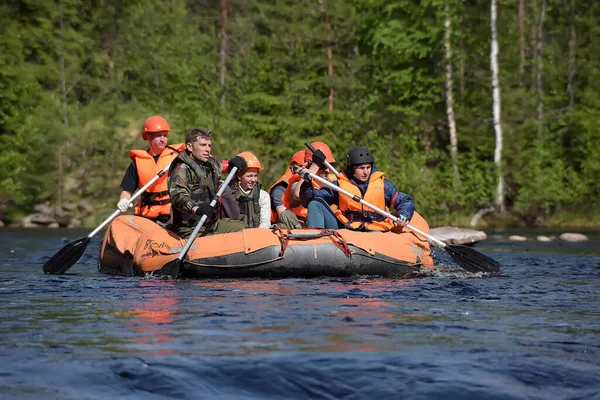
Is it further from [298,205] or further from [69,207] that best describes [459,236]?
[69,207]

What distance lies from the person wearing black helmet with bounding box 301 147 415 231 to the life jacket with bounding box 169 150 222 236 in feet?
3.61

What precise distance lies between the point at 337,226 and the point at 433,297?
2726mm

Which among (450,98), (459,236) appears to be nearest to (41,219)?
(450,98)

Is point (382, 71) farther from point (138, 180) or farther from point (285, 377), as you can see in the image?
point (285, 377)

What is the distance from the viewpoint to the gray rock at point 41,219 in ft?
93.2

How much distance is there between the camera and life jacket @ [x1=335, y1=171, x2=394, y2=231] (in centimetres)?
1151

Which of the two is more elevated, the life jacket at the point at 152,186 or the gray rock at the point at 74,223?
the life jacket at the point at 152,186

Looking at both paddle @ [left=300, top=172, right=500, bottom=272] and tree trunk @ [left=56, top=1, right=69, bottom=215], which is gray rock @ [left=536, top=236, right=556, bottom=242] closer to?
paddle @ [left=300, top=172, right=500, bottom=272]

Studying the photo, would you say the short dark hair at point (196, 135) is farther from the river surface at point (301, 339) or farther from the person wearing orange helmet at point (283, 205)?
the river surface at point (301, 339)

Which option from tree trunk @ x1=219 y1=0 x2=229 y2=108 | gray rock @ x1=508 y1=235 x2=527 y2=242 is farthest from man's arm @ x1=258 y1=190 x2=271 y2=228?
tree trunk @ x1=219 y1=0 x2=229 y2=108

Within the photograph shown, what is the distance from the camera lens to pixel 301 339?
681 centimetres

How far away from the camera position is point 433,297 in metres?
9.14

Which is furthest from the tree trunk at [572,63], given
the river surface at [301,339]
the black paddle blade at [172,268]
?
the black paddle blade at [172,268]

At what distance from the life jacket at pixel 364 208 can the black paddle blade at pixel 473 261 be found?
747 mm
